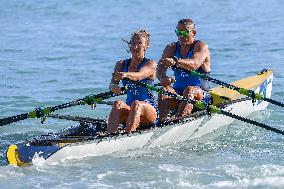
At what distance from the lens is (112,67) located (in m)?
22.8

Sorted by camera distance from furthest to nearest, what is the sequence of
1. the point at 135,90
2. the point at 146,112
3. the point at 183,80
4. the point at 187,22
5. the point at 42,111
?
the point at 183,80 → the point at 187,22 → the point at 135,90 → the point at 146,112 → the point at 42,111

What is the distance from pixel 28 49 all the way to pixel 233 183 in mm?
16120

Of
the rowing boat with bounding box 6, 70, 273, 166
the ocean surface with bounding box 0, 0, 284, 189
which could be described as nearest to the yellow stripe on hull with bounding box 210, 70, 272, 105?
the rowing boat with bounding box 6, 70, 273, 166

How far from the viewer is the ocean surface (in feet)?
37.7

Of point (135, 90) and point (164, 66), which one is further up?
point (164, 66)

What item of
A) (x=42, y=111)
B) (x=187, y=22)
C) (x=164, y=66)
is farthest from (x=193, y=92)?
(x=42, y=111)

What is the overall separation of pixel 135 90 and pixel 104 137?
1.12m

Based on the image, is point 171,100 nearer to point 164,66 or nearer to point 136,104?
point 164,66

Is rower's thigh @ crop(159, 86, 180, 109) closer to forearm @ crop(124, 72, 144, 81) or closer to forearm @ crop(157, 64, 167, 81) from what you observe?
forearm @ crop(157, 64, 167, 81)

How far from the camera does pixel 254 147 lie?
44.3 feet

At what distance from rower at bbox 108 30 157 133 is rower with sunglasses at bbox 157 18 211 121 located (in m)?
0.65

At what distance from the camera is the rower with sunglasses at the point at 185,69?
1318 centimetres

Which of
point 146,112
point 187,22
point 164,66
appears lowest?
point 146,112

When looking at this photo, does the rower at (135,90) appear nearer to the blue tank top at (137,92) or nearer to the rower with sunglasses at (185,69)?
the blue tank top at (137,92)
